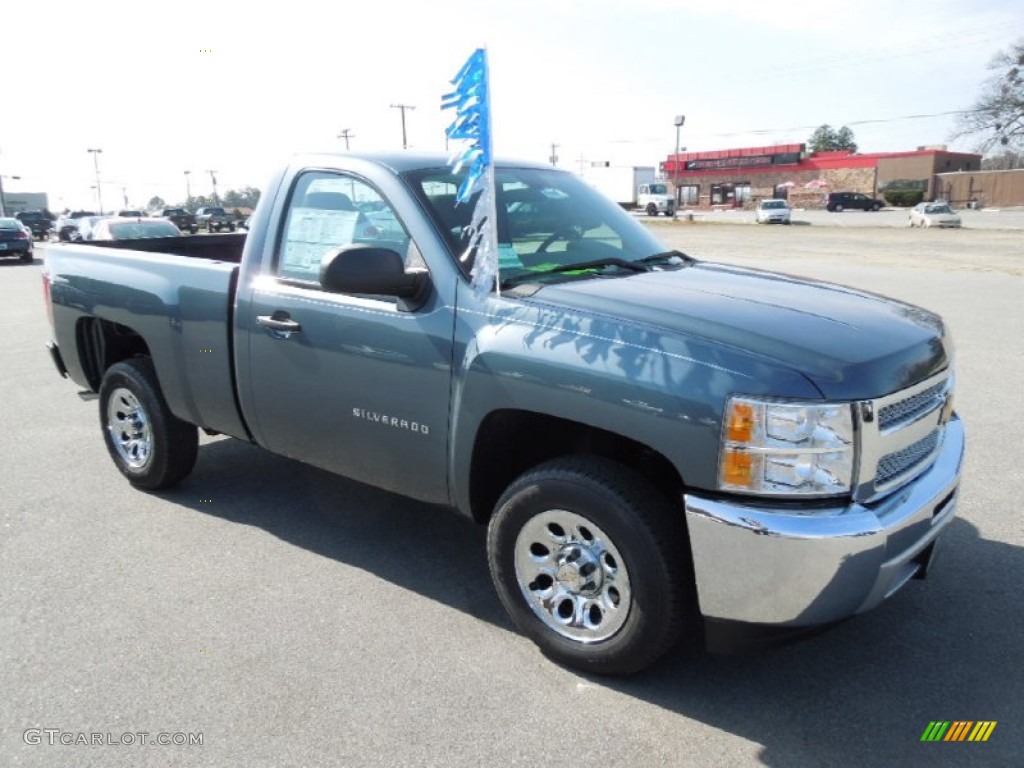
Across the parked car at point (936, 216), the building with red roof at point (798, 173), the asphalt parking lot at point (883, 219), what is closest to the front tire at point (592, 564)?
the parked car at point (936, 216)

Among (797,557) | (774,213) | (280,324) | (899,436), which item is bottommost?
(774,213)

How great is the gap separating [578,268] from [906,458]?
4.98ft

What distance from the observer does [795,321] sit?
303cm

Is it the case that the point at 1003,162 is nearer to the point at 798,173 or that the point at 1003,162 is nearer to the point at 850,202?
the point at 798,173

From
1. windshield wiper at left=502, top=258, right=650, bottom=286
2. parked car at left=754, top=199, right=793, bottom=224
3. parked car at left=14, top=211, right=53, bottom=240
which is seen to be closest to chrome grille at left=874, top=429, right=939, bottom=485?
windshield wiper at left=502, top=258, right=650, bottom=286

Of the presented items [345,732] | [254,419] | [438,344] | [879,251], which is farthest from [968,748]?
[879,251]

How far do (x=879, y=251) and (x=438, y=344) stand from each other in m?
24.7

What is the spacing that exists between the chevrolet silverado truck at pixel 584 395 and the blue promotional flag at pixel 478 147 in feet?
0.15

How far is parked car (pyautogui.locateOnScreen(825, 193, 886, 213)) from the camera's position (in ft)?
203

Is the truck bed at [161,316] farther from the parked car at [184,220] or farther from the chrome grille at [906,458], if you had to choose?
the parked car at [184,220]

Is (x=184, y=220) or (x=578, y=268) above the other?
(x=578, y=268)

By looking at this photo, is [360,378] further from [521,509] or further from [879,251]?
[879,251]

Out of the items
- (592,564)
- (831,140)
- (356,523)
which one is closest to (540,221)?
(592,564)

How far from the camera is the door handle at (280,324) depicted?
384 cm
